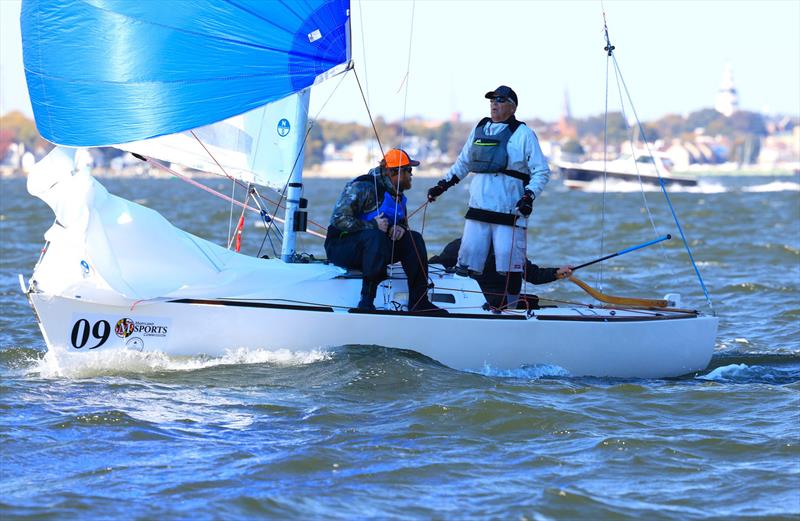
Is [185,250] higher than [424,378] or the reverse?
higher

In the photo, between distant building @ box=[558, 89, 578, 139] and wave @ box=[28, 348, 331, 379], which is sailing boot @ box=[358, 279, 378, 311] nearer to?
wave @ box=[28, 348, 331, 379]

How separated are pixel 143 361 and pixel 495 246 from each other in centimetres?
217

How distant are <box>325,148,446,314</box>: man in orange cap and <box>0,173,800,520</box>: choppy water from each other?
375 mm

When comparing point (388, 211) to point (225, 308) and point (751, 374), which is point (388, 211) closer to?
point (225, 308)

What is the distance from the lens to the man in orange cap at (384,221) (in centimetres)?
678

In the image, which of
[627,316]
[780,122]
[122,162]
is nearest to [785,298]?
[627,316]

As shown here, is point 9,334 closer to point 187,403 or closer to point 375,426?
point 187,403

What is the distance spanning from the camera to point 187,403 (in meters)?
6.02

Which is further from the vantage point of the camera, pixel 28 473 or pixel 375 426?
pixel 375 426

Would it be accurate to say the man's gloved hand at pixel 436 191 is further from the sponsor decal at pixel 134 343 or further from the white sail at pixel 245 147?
the sponsor decal at pixel 134 343

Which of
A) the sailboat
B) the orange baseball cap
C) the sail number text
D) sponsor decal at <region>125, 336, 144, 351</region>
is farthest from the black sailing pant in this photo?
the sail number text

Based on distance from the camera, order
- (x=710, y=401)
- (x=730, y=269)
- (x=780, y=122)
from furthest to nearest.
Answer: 1. (x=780, y=122)
2. (x=730, y=269)
3. (x=710, y=401)

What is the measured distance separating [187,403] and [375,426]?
1.01 meters

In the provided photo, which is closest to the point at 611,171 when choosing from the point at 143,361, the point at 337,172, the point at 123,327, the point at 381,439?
the point at 143,361
